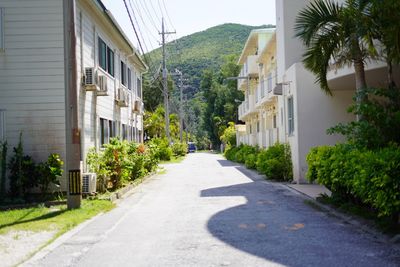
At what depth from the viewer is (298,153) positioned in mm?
18297

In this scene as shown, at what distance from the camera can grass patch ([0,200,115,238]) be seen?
9977 mm

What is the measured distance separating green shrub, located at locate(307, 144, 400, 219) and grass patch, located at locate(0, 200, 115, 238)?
17.5ft

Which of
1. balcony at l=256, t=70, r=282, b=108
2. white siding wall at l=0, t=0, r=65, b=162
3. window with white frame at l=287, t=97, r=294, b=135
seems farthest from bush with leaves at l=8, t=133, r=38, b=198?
balcony at l=256, t=70, r=282, b=108

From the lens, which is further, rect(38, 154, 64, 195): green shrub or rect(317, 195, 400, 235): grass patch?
rect(38, 154, 64, 195): green shrub

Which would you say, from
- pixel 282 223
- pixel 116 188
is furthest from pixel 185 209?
pixel 116 188

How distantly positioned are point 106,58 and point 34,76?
525cm

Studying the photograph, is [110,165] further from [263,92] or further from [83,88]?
[263,92]

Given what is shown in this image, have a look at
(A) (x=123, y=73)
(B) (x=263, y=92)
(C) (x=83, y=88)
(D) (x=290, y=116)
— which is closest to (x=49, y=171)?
(C) (x=83, y=88)

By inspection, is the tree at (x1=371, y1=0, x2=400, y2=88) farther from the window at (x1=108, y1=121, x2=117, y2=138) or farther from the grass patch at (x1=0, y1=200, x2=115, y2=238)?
the window at (x1=108, y1=121, x2=117, y2=138)

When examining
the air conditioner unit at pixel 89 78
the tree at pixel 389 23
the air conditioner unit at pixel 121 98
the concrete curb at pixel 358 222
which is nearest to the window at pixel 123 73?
the air conditioner unit at pixel 121 98

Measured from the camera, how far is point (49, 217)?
440 inches

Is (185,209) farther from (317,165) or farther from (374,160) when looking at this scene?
(374,160)

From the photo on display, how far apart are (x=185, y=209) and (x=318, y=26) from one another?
17.6 ft

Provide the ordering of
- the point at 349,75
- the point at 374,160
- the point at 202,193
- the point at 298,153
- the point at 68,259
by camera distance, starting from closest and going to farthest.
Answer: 1. the point at 68,259
2. the point at 374,160
3. the point at 349,75
4. the point at 202,193
5. the point at 298,153
